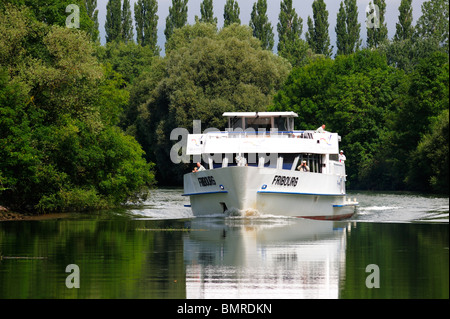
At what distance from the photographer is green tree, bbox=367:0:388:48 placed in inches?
4508

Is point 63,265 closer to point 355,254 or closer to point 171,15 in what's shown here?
point 355,254

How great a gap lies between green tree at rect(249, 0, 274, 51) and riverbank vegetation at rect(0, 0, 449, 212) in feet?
0.68

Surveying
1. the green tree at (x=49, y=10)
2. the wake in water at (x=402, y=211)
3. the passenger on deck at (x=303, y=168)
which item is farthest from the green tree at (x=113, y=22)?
the passenger on deck at (x=303, y=168)

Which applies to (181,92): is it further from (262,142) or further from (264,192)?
(264,192)

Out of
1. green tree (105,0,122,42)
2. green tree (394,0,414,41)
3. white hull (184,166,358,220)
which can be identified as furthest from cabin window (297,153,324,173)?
green tree (105,0,122,42)

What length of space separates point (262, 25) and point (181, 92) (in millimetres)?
44686

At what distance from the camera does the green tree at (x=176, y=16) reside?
13350 centimetres

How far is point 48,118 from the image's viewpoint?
48.7 m

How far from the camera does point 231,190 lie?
4156cm

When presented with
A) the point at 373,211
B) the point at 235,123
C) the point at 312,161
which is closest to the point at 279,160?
the point at 312,161

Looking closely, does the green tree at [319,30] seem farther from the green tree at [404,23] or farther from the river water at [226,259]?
the river water at [226,259]

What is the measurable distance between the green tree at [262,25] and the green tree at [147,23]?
1632cm

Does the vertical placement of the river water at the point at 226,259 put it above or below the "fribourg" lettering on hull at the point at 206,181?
below
